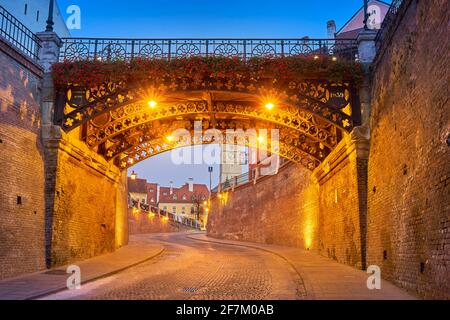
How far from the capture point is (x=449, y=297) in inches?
335

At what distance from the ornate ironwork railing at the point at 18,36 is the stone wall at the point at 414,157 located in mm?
12213

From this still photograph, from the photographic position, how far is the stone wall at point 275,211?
29.9 metres

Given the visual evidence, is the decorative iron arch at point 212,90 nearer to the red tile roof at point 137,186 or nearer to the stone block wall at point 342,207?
the stone block wall at point 342,207

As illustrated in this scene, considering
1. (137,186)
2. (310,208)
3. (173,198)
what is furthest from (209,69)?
(173,198)

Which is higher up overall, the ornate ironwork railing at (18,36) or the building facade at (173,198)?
the ornate ironwork railing at (18,36)

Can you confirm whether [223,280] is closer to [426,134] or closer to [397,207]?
[397,207]

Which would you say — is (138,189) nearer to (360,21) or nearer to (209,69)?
(360,21)

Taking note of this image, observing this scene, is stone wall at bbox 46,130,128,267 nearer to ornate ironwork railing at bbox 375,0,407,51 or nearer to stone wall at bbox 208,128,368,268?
stone wall at bbox 208,128,368,268

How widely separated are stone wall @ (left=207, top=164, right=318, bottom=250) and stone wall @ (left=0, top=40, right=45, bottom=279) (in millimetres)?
15997

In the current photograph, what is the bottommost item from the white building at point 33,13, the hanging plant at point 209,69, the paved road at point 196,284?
the paved road at point 196,284

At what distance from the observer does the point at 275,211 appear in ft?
125

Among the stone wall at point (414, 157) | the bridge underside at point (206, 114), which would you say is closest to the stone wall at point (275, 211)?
the bridge underside at point (206, 114)

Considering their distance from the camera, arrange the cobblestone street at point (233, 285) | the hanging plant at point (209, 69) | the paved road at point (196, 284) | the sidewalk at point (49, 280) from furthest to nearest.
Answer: the hanging plant at point (209, 69)
the paved road at point (196, 284)
the cobblestone street at point (233, 285)
the sidewalk at point (49, 280)
